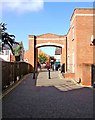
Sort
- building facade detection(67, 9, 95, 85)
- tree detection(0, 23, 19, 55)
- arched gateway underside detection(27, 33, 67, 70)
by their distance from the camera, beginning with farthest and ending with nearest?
1. arched gateway underside detection(27, 33, 67, 70)
2. building facade detection(67, 9, 95, 85)
3. tree detection(0, 23, 19, 55)

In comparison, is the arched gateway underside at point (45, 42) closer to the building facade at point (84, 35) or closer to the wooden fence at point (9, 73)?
the building facade at point (84, 35)

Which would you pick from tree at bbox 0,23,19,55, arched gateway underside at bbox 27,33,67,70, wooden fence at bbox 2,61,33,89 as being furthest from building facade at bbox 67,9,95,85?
arched gateway underside at bbox 27,33,67,70

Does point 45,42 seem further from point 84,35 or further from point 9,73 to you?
point 9,73

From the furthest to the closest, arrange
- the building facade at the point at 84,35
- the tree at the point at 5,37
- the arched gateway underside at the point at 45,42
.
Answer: the arched gateway underside at the point at 45,42
the building facade at the point at 84,35
the tree at the point at 5,37

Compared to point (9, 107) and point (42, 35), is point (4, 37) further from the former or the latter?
point (42, 35)

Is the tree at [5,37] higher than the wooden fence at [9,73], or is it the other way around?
the tree at [5,37]

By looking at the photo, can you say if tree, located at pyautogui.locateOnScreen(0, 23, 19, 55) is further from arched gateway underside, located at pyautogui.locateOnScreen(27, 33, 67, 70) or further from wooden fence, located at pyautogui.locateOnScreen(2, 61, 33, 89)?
arched gateway underside, located at pyautogui.locateOnScreen(27, 33, 67, 70)

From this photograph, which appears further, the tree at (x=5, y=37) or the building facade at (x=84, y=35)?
the building facade at (x=84, y=35)

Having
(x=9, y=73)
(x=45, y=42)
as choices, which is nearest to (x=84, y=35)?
(x=9, y=73)

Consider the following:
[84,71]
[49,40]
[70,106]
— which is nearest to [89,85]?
[84,71]

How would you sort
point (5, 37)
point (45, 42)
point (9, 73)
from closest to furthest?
point (5, 37) < point (9, 73) < point (45, 42)

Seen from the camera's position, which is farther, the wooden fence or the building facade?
the building facade

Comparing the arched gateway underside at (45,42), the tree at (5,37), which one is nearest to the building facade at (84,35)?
the tree at (5,37)

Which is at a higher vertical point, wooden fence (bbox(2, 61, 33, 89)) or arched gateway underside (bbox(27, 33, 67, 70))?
arched gateway underside (bbox(27, 33, 67, 70))
